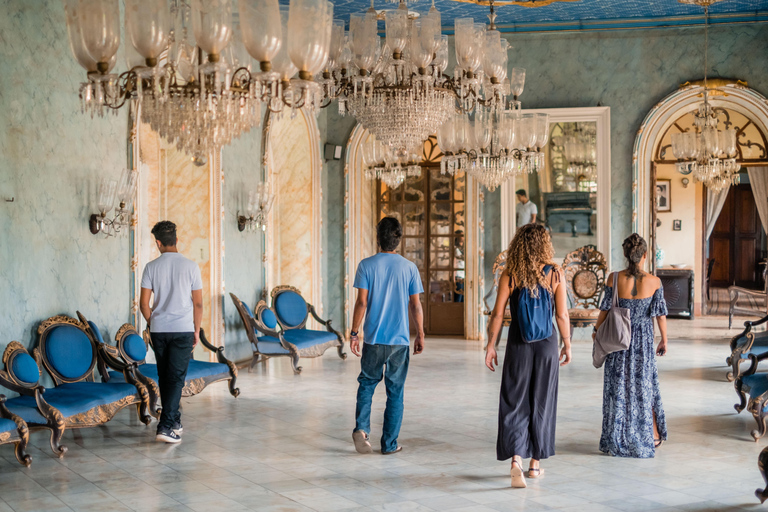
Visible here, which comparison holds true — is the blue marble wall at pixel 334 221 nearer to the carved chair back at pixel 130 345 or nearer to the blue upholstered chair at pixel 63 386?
the carved chair back at pixel 130 345

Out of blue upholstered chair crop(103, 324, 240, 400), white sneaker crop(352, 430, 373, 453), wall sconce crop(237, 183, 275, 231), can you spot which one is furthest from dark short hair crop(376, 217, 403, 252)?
wall sconce crop(237, 183, 275, 231)

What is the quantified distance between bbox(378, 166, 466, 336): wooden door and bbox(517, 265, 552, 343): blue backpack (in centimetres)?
792

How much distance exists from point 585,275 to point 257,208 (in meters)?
4.88

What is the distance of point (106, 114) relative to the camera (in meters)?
7.16

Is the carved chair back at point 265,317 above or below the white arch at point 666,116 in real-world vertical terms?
below

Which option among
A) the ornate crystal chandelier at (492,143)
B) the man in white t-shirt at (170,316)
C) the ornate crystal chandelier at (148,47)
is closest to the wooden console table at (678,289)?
the ornate crystal chandelier at (492,143)

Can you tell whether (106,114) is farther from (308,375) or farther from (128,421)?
(308,375)

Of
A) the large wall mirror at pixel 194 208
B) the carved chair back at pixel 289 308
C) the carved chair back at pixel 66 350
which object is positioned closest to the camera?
the carved chair back at pixel 66 350

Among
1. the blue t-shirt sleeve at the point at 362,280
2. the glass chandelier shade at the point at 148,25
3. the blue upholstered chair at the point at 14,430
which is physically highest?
the glass chandelier shade at the point at 148,25

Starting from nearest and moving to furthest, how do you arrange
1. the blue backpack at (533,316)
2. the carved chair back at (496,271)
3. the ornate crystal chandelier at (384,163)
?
the blue backpack at (533,316)
the ornate crystal chandelier at (384,163)
the carved chair back at (496,271)

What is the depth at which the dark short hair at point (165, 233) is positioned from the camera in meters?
5.87

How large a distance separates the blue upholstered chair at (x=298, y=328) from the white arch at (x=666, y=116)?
16.1ft

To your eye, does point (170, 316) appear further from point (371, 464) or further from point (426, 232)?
point (426, 232)

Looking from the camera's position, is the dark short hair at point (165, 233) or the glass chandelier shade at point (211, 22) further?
the dark short hair at point (165, 233)
